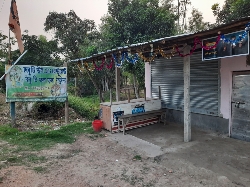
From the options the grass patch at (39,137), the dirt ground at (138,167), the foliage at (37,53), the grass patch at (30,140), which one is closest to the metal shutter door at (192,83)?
the dirt ground at (138,167)

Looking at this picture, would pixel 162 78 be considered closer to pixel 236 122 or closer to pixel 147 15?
pixel 236 122

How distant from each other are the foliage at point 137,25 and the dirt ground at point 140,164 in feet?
25.0

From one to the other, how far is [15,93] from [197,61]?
670 cm

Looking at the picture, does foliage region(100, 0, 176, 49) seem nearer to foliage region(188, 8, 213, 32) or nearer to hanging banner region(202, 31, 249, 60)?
hanging banner region(202, 31, 249, 60)

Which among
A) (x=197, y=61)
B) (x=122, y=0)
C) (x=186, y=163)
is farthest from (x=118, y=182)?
(x=122, y=0)

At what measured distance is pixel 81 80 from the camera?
18750mm

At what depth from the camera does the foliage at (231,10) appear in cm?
1188

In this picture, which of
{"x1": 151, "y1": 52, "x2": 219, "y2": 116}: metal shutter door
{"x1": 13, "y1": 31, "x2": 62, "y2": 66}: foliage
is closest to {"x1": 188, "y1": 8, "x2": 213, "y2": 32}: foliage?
{"x1": 13, "y1": 31, "x2": 62, "y2": 66}: foliage

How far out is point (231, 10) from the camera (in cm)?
Result: 1275

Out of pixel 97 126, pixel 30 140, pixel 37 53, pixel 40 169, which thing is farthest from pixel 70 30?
pixel 40 169

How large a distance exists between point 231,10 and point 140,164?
12524mm

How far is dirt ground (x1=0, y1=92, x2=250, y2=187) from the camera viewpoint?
3.77 meters

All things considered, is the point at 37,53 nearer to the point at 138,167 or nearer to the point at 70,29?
the point at 70,29

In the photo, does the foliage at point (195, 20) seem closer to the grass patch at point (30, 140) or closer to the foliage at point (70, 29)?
the foliage at point (70, 29)
